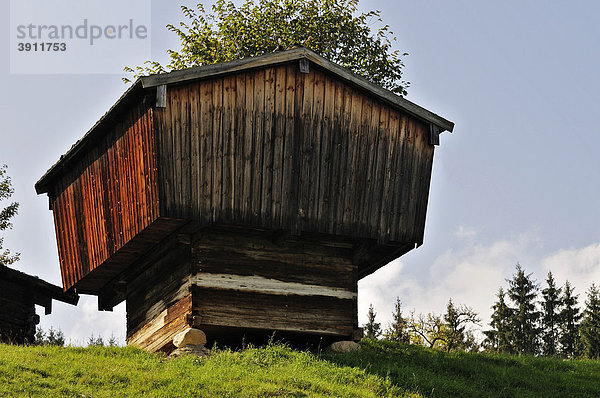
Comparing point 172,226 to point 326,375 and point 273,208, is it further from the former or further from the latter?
point 326,375

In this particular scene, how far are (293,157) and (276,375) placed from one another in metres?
5.69

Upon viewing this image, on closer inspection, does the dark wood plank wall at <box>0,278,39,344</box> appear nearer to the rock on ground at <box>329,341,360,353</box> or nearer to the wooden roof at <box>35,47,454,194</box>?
the wooden roof at <box>35,47,454,194</box>

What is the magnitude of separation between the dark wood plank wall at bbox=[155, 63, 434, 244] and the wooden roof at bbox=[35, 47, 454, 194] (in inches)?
10.6

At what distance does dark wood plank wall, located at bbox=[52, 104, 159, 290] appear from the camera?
65.1ft

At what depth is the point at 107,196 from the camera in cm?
2177

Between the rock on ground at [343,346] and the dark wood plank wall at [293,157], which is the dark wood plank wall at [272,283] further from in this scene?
the dark wood plank wall at [293,157]

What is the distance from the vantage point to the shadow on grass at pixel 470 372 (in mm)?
18203

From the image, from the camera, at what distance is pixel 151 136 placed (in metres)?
19.4

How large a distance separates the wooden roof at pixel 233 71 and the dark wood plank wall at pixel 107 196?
11.9 inches

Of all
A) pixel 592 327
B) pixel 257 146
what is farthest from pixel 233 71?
pixel 592 327

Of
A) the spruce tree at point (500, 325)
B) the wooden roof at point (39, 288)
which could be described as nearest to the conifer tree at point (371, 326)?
the spruce tree at point (500, 325)

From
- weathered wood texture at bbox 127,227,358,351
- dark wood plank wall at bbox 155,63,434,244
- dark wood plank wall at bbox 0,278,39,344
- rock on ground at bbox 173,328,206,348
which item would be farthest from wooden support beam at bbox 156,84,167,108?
dark wood plank wall at bbox 0,278,39,344

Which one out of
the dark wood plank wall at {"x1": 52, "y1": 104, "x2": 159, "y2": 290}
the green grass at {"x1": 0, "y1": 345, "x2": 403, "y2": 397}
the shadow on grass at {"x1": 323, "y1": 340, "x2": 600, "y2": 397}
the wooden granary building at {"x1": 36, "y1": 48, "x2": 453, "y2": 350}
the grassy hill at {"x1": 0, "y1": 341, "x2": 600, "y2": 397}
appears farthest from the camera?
the dark wood plank wall at {"x1": 52, "y1": 104, "x2": 159, "y2": 290}

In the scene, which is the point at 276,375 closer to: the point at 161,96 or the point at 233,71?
the point at 161,96
